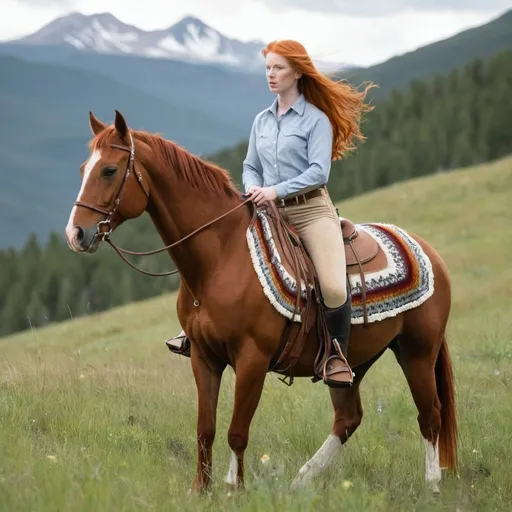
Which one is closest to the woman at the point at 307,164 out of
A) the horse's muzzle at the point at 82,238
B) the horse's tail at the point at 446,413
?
the horse's muzzle at the point at 82,238

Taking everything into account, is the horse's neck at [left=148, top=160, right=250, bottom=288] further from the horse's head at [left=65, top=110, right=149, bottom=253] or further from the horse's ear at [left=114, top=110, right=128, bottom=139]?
the horse's ear at [left=114, top=110, right=128, bottom=139]

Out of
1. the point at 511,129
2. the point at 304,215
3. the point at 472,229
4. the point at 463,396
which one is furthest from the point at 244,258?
the point at 511,129

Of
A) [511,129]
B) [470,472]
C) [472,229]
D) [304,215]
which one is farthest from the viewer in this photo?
[511,129]

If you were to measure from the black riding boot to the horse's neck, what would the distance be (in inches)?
34.5

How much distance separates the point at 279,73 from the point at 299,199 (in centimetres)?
91

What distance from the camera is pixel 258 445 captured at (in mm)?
7219

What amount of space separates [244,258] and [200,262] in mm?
299

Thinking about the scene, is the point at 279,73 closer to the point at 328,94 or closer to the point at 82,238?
the point at 328,94

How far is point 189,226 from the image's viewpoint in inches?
225

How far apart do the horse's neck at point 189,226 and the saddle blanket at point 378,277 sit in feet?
0.70

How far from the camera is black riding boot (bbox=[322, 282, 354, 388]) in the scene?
231 inches

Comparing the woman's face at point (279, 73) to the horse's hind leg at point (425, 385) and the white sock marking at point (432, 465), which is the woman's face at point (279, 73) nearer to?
the horse's hind leg at point (425, 385)

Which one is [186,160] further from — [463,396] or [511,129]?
[511,129]

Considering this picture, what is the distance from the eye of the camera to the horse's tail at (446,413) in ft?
22.5
